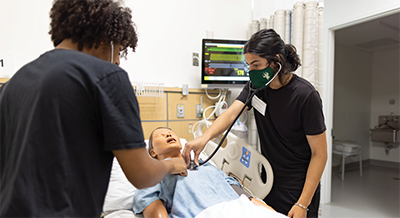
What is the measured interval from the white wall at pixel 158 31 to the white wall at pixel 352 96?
3168 mm

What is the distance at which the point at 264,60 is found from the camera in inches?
47.6

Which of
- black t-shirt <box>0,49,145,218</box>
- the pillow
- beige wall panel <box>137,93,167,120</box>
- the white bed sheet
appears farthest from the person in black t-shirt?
beige wall panel <box>137,93,167,120</box>

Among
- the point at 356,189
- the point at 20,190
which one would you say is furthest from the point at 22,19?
the point at 356,189

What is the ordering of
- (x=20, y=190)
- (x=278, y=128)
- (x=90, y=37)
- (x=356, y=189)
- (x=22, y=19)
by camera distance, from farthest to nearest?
(x=356, y=189), (x=22, y=19), (x=278, y=128), (x=90, y=37), (x=20, y=190)

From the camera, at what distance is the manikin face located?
1.37 meters

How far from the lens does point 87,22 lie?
1.97ft

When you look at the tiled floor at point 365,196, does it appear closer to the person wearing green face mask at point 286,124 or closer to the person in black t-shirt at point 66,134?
the person wearing green face mask at point 286,124

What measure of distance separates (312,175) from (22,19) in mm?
2320

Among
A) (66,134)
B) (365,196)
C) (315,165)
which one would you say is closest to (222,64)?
(315,165)

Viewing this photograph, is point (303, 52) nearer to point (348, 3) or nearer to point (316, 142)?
point (348, 3)

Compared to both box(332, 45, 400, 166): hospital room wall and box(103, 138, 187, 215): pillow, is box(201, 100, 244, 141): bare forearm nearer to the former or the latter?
box(103, 138, 187, 215): pillow

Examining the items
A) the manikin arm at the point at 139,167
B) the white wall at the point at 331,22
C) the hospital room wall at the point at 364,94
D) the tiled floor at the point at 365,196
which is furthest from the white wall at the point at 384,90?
the manikin arm at the point at 139,167

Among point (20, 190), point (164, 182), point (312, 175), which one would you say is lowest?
point (164, 182)

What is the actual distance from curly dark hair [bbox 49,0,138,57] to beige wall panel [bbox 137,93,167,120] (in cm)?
148
